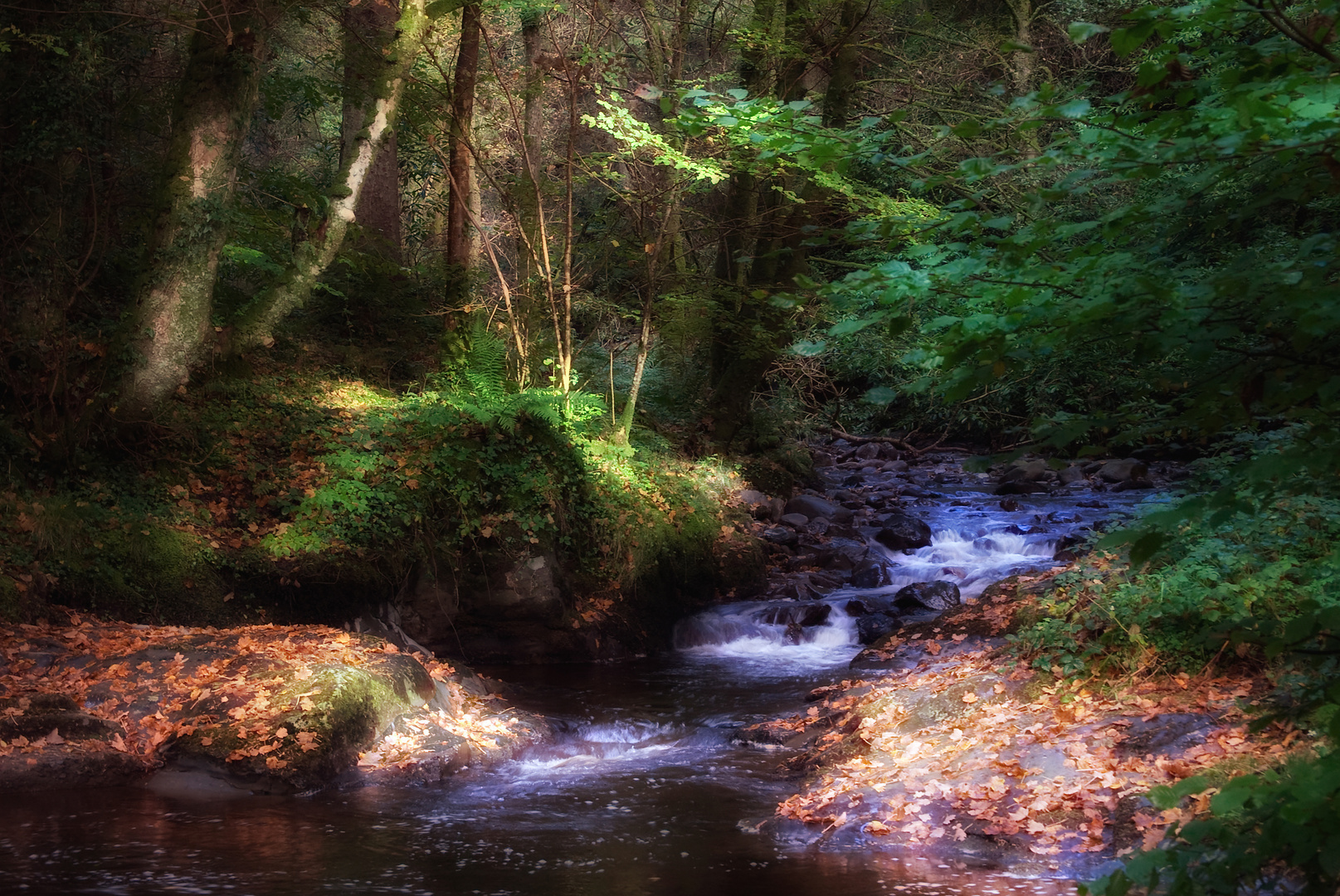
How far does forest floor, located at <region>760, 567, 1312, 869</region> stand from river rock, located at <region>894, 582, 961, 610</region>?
13.6 ft

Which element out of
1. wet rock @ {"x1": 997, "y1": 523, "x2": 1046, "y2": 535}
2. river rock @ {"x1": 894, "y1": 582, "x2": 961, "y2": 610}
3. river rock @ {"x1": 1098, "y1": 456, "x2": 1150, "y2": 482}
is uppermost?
river rock @ {"x1": 1098, "y1": 456, "x2": 1150, "y2": 482}

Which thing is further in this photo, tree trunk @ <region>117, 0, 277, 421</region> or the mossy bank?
tree trunk @ <region>117, 0, 277, 421</region>

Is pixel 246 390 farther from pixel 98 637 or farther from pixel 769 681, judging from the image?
pixel 769 681

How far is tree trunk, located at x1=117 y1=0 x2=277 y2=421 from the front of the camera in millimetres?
9547

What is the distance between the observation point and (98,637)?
7.98 meters

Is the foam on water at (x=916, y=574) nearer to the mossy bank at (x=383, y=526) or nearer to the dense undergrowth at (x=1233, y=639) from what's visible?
the mossy bank at (x=383, y=526)

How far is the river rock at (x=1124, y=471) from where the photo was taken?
18.9 m

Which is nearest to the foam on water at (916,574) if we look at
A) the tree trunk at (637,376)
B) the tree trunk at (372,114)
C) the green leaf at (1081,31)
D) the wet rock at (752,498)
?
the wet rock at (752,498)

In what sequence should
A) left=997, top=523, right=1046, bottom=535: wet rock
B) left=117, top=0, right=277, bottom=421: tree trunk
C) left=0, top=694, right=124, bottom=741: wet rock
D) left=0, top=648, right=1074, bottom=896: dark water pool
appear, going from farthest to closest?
left=997, top=523, right=1046, bottom=535: wet rock → left=117, top=0, right=277, bottom=421: tree trunk → left=0, top=694, right=124, bottom=741: wet rock → left=0, top=648, right=1074, bottom=896: dark water pool

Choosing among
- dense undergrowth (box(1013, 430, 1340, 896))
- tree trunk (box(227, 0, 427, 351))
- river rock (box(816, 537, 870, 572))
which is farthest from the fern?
dense undergrowth (box(1013, 430, 1340, 896))

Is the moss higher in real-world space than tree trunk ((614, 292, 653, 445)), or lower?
lower

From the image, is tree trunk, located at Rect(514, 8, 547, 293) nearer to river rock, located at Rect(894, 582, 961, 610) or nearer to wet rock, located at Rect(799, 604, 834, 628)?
wet rock, located at Rect(799, 604, 834, 628)

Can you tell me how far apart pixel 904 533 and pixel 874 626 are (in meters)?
3.75

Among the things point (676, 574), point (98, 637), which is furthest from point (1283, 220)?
point (98, 637)
